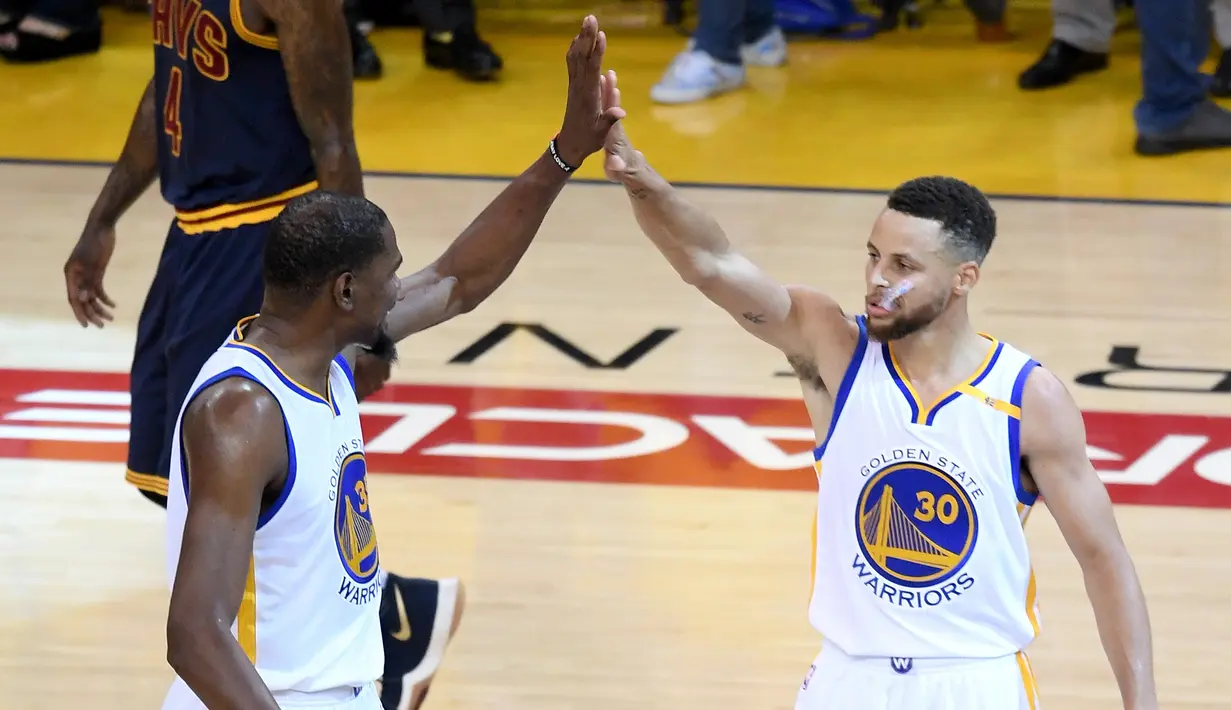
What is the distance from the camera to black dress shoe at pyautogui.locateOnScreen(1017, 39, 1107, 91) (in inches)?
333

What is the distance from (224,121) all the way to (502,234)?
0.70 metres

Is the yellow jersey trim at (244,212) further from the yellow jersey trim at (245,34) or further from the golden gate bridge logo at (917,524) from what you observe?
the golden gate bridge logo at (917,524)

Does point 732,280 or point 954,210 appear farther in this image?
point 732,280

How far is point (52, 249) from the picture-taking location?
6590 millimetres

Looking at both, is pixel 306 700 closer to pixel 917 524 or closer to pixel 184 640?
pixel 184 640

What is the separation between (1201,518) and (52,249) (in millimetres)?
4511

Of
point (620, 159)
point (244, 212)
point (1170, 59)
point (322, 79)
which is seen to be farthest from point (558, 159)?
point (1170, 59)

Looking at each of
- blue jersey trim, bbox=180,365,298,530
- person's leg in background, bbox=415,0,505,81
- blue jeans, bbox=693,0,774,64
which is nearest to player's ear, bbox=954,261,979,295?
blue jersey trim, bbox=180,365,298,530

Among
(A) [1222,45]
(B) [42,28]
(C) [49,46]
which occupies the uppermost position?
(A) [1222,45]

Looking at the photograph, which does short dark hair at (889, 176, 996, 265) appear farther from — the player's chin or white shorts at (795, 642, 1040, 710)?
the player's chin

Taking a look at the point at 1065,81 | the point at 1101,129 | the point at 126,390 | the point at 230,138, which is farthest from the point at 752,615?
the point at 1065,81

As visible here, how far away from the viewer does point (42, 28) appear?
9.05 meters

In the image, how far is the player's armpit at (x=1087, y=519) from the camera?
2.66m

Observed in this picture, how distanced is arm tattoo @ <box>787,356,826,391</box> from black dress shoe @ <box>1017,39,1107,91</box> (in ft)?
19.7
